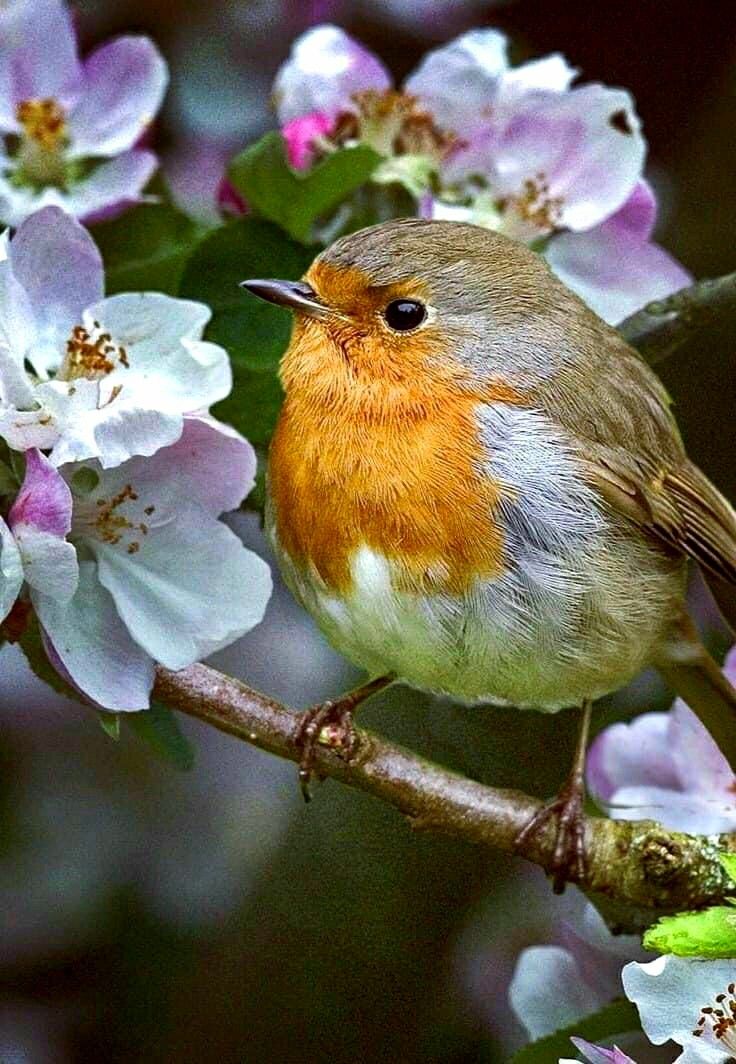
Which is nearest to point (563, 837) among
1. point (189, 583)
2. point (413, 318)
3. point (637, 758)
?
point (637, 758)

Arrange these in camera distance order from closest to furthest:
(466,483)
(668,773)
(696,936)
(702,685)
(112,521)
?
(696,936) → (112,521) → (466,483) → (668,773) → (702,685)

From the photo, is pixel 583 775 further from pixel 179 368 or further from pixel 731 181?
pixel 731 181

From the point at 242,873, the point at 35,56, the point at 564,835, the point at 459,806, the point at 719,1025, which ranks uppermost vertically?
the point at 35,56

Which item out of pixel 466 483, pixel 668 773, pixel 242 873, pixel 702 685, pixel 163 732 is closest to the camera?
pixel 163 732

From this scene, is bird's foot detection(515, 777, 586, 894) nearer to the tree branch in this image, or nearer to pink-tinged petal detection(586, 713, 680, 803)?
the tree branch

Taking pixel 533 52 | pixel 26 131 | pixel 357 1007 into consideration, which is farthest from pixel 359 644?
pixel 533 52

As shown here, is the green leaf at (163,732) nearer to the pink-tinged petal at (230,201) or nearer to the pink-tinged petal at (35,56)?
the pink-tinged petal at (230,201)

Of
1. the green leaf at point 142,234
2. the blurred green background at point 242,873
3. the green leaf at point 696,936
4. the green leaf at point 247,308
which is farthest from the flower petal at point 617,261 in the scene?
the green leaf at point 696,936

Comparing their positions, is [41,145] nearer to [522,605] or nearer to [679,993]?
[522,605]

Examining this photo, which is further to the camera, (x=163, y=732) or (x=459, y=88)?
(x=459, y=88)
